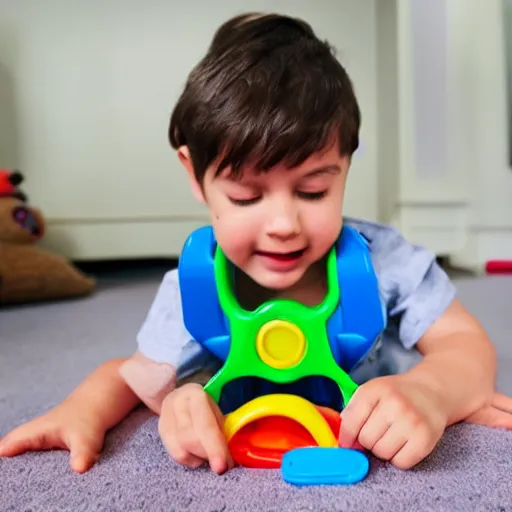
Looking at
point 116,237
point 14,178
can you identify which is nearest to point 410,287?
point 14,178

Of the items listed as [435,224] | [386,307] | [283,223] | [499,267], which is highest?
[283,223]

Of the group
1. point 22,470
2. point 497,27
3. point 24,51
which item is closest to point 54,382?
point 22,470

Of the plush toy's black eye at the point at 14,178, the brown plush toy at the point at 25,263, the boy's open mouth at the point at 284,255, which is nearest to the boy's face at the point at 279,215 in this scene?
the boy's open mouth at the point at 284,255

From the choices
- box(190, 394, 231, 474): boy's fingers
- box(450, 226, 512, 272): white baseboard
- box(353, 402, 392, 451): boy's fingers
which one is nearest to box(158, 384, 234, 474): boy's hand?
box(190, 394, 231, 474): boy's fingers

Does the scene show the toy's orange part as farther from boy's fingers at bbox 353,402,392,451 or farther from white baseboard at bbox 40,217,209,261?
white baseboard at bbox 40,217,209,261

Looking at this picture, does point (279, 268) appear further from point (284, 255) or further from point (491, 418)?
point (491, 418)

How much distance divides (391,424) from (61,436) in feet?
0.95

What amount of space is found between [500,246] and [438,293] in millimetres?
1110

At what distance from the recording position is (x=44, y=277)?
1.42 meters

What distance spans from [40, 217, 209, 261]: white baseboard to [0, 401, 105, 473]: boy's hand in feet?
3.80

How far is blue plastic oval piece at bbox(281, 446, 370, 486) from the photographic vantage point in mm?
465

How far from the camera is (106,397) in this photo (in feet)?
2.11

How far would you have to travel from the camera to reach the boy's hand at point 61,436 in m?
0.56

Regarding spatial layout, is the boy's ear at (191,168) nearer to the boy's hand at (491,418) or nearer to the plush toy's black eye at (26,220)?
the boy's hand at (491,418)
